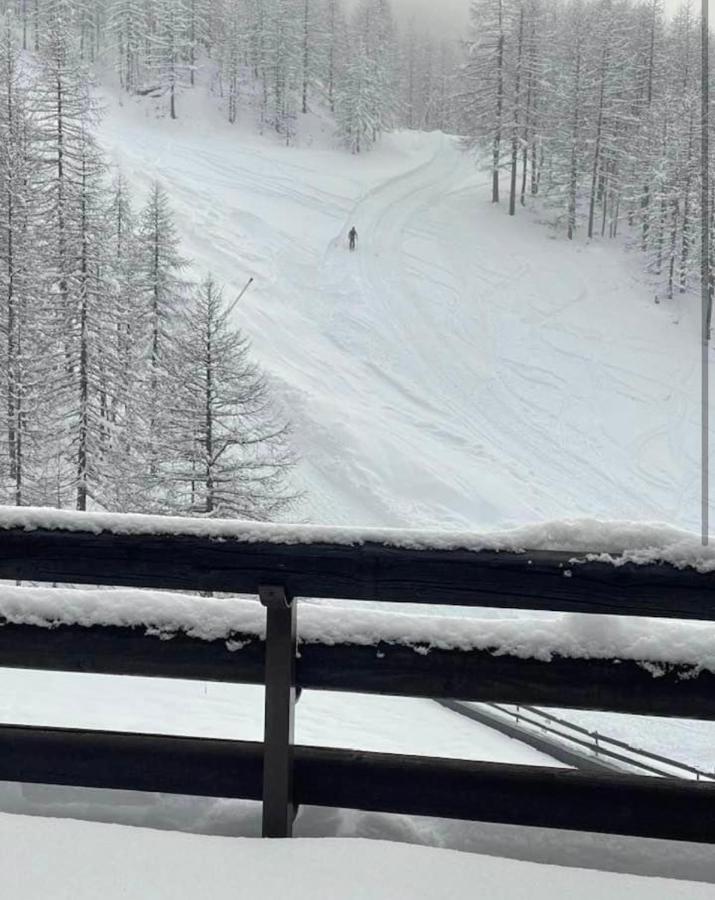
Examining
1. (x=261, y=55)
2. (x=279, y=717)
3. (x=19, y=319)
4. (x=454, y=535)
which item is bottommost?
(x=279, y=717)

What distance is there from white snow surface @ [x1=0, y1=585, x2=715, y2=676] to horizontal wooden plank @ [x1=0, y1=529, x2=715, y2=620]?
176mm

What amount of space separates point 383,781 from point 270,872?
0.48 m

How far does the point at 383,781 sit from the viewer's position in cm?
291

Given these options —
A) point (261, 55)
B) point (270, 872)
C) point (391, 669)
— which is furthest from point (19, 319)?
point (261, 55)

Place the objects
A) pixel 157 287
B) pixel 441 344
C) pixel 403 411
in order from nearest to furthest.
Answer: pixel 157 287, pixel 403 411, pixel 441 344

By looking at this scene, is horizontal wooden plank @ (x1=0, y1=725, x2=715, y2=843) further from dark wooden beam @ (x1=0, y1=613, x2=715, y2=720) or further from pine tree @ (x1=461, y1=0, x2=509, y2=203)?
pine tree @ (x1=461, y1=0, x2=509, y2=203)

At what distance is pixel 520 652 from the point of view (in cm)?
282

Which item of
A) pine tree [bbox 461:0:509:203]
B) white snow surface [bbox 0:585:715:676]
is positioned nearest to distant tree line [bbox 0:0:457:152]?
pine tree [bbox 461:0:509:203]

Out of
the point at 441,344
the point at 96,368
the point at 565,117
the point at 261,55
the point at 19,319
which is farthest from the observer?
the point at 261,55

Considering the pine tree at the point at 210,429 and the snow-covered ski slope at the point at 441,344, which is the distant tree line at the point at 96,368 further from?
the snow-covered ski slope at the point at 441,344

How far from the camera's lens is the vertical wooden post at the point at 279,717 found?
285 centimetres

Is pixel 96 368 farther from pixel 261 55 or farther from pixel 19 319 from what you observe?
pixel 261 55

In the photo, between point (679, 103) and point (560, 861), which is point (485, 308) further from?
point (560, 861)

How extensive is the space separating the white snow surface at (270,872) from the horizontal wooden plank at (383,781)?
0.50 feet
